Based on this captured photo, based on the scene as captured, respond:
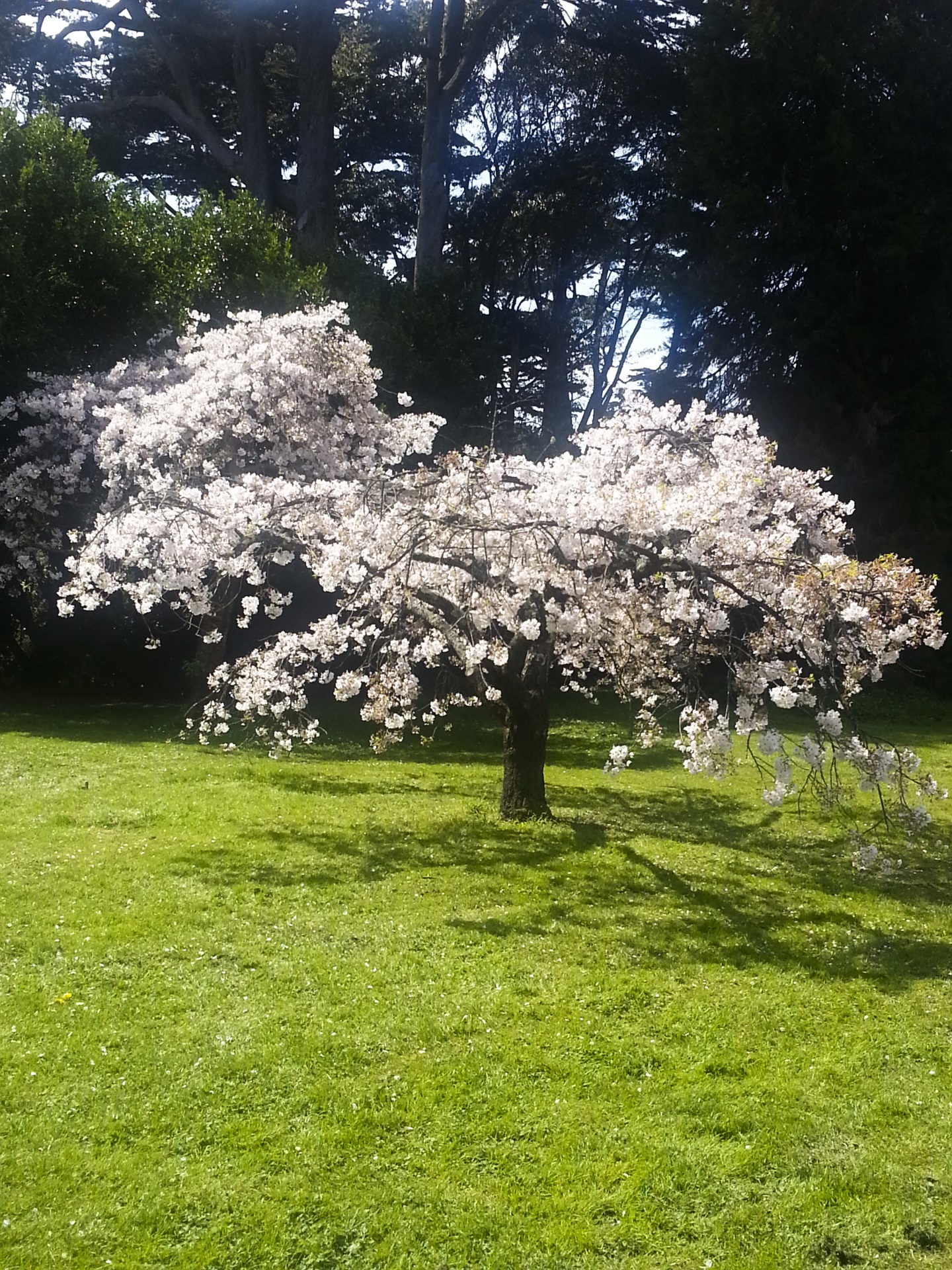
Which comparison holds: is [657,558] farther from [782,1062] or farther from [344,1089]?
[344,1089]

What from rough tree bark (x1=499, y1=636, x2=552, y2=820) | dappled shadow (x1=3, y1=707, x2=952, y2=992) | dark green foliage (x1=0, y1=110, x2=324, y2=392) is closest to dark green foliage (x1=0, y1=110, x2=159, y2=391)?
dark green foliage (x1=0, y1=110, x2=324, y2=392)

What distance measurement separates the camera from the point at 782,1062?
4977mm

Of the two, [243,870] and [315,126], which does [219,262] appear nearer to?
[315,126]

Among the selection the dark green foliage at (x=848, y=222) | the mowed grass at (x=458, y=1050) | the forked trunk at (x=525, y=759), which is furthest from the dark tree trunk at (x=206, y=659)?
the dark green foliage at (x=848, y=222)

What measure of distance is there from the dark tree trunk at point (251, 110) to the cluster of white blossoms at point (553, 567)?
11.4 m

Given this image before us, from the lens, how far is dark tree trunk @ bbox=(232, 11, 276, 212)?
2191 centimetres

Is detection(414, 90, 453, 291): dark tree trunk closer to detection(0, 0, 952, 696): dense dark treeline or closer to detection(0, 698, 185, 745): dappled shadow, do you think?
detection(0, 0, 952, 696): dense dark treeline

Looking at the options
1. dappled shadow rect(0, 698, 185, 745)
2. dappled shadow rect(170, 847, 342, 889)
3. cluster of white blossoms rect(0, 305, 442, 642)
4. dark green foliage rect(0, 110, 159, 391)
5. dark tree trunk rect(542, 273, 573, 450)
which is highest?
dark tree trunk rect(542, 273, 573, 450)

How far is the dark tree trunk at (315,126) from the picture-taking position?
70.9ft

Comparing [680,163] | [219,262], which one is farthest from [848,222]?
[219,262]

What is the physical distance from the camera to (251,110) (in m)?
22.0

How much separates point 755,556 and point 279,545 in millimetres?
4268

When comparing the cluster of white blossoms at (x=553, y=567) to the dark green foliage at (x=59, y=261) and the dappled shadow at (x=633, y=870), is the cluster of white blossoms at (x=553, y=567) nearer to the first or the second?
the dappled shadow at (x=633, y=870)

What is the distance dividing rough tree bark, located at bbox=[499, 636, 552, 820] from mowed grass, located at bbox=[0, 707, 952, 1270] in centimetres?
76
